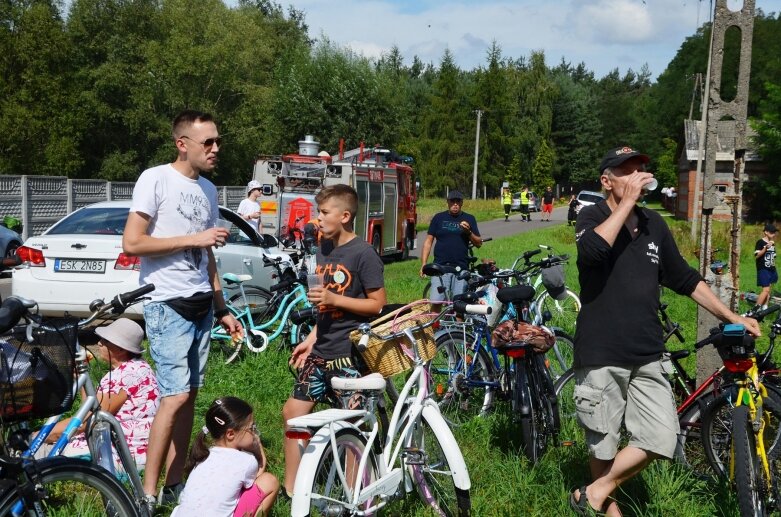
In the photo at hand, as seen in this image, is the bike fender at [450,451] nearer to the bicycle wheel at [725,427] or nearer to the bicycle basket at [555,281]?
the bicycle wheel at [725,427]

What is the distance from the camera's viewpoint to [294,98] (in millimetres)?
50781

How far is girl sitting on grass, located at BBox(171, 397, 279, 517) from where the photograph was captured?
11.8 ft

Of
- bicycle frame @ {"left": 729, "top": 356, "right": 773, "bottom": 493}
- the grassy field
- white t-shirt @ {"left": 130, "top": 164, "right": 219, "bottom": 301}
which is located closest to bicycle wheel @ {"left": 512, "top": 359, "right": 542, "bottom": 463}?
the grassy field

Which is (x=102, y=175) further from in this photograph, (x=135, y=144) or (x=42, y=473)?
(x=42, y=473)

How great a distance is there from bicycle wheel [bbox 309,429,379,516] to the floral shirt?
1.58m

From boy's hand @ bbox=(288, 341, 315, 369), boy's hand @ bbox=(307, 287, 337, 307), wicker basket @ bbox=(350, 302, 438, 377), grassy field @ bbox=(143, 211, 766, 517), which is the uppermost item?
boy's hand @ bbox=(307, 287, 337, 307)

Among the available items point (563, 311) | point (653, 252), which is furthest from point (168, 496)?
point (563, 311)

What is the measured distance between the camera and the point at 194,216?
14.6ft

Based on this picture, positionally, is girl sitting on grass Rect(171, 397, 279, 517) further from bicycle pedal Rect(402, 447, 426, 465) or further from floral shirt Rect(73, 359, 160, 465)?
floral shirt Rect(73, 359, 160, 465)

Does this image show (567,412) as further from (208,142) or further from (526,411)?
(208,142)

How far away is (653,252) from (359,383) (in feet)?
5.18

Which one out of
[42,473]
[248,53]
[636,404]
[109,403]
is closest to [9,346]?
[42,473]

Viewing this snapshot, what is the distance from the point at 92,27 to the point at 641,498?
53.1m

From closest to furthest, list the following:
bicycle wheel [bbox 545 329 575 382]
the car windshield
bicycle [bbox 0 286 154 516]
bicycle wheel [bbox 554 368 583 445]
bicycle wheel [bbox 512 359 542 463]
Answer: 1. bicycle [bbox 0 286 154 516]
2. bicycle wheel [bbox 512 359 542 463]
3. bicycle wheel [bbox 554 368 583 445]
4. bicycle wheel [bbox 545 329 575 382]
5. the car windshield
